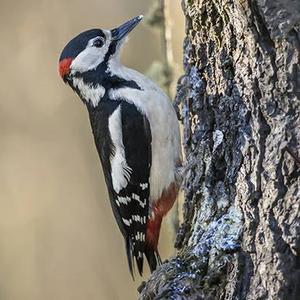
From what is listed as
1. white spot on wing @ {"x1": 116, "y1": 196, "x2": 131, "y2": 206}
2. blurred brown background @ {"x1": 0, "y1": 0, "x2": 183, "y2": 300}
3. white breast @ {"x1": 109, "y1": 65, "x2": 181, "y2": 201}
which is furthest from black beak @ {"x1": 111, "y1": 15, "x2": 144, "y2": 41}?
blurred brown background @ {"x1": 0, "y1": 0, "x2": 183, "y2": 300}

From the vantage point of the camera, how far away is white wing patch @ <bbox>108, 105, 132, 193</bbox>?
3639 mm

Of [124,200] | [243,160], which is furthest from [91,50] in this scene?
[243,160]

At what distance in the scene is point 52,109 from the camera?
5.37 meters

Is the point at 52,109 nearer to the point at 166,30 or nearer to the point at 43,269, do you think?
the point at 43,269

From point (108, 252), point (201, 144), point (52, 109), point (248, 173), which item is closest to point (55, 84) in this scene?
point (52, 109)

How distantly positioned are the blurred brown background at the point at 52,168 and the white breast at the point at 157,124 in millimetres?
1504

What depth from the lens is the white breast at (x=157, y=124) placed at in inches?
142

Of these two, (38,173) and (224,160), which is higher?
(38,173)

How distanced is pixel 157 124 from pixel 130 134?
0.41ft

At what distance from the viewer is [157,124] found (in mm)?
3621

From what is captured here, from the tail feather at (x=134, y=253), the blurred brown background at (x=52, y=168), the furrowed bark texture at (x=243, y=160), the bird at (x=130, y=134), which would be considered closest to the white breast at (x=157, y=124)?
the bird at (x=130, y=134)

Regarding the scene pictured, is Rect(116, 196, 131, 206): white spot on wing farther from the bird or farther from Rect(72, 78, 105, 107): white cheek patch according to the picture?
Rect(72, 78, 105, 107): white cheek patch

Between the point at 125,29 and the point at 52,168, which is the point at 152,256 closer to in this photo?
the point at 125,29

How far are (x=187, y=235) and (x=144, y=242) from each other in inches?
21.4
